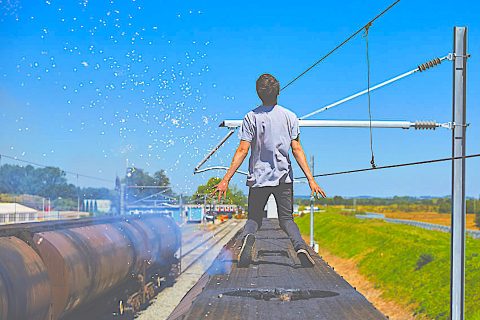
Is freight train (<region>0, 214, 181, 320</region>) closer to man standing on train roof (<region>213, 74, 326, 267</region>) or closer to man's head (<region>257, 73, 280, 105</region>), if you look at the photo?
man standing on train roof (<region>213, 74, 326, 267</region>)

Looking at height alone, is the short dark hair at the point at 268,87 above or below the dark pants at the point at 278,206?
above

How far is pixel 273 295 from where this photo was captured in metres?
4.59

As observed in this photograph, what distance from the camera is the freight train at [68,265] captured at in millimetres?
11327

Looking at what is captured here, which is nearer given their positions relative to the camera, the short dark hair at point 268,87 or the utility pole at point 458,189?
the short dark hair at point 268,87

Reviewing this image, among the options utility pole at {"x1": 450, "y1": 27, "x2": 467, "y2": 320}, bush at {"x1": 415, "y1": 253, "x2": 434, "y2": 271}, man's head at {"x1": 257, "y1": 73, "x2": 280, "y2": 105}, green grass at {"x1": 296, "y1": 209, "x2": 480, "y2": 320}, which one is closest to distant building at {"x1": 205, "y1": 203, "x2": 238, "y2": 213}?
man's head at {"x1": 257, "y1": 73, "x2": 280, "y2": 105}

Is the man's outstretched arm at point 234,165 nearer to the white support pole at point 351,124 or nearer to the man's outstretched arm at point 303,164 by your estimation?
the man's outstretched arm at point 303,164

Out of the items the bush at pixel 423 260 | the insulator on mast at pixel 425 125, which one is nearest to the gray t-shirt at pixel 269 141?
the insulator on mast at pixel 425 125

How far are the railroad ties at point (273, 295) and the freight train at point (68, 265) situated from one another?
5.85m

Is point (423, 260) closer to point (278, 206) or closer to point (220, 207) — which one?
point (220, 207)

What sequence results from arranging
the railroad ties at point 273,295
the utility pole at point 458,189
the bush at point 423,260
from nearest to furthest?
the railroad ties at point 273,295 → the utility pole at point 458,189 → the bush at point 423,260

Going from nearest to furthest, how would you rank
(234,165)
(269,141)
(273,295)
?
(273,295) < (234,165) < (269,141)

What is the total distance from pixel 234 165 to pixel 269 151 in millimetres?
450

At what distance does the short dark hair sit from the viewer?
257 inches

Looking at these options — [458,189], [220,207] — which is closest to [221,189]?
[458,189]
